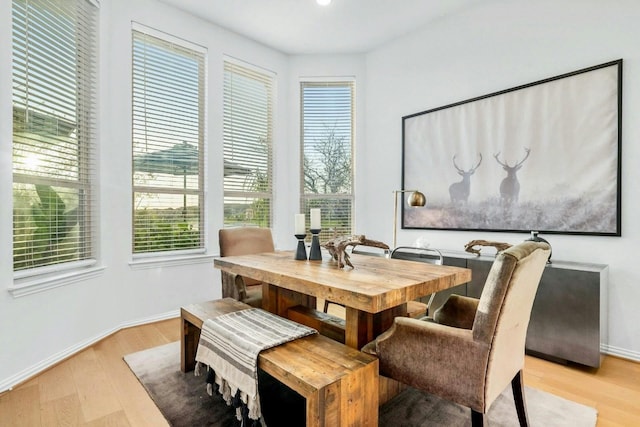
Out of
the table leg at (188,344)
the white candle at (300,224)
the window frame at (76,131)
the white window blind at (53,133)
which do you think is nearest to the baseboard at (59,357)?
the window frame at (76,131)

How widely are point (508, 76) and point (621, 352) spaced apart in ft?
8.09

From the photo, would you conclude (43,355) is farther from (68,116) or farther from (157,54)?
(157,54)

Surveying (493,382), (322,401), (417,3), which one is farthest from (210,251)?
(417,3)

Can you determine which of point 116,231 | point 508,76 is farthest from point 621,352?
point 116,231

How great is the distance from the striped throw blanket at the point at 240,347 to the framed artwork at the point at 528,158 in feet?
7.62

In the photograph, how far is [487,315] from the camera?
1.26 meters

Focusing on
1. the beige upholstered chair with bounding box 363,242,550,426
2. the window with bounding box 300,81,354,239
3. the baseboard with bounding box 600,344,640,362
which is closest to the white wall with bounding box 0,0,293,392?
the window with bounding box 300,81,354,239

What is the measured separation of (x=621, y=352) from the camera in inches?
98.8

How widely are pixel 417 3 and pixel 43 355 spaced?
442cm

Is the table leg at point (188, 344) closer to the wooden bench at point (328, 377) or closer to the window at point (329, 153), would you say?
the wooden bench at point (328, 377)

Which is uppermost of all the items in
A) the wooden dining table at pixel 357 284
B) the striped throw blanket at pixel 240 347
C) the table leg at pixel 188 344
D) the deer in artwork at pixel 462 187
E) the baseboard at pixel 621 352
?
the deer in artwork at pixel 462 187

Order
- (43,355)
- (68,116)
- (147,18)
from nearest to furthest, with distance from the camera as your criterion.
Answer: (43,355), (68,116), (147,18)

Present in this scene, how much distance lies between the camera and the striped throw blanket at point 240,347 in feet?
4.96

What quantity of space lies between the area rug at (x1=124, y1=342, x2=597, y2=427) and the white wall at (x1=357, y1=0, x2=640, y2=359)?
794 mm
